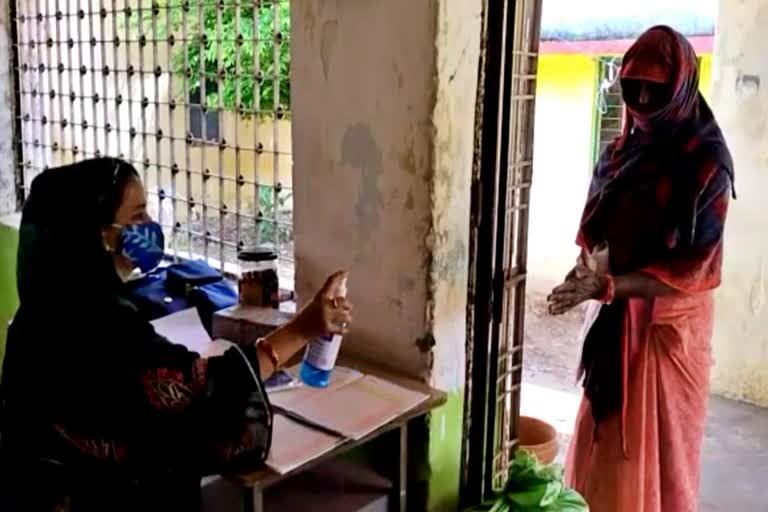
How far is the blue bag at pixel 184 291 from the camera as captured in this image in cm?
208

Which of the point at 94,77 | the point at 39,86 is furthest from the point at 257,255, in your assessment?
the point at 39,86

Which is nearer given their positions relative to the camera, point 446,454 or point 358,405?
point 358,405

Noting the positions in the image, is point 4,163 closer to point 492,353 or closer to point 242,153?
point 242,153

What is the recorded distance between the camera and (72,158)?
2824mm

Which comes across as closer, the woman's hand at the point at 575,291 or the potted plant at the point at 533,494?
the potted plant at the point at 533,494

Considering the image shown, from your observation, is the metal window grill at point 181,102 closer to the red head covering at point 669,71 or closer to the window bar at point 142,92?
the window bar at point 142,92

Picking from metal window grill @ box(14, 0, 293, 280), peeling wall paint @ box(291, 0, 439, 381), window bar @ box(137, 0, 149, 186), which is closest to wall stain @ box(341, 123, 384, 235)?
peeling wall paint @ box(291, 0, 439, 381)

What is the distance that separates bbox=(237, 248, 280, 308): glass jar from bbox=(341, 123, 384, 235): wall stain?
325 millimetres

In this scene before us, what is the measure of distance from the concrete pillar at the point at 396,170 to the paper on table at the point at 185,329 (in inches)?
12.3

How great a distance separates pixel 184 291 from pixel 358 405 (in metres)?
0.76

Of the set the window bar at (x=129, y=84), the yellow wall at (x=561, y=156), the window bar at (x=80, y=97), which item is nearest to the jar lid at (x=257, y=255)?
the window bar at (x=129, y=84)

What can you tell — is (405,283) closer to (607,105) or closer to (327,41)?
(327,41)

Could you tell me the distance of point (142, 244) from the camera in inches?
57.7

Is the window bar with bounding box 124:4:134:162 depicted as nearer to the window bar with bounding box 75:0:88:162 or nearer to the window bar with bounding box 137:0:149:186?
the window bar with bounding box 137:0:149:186
